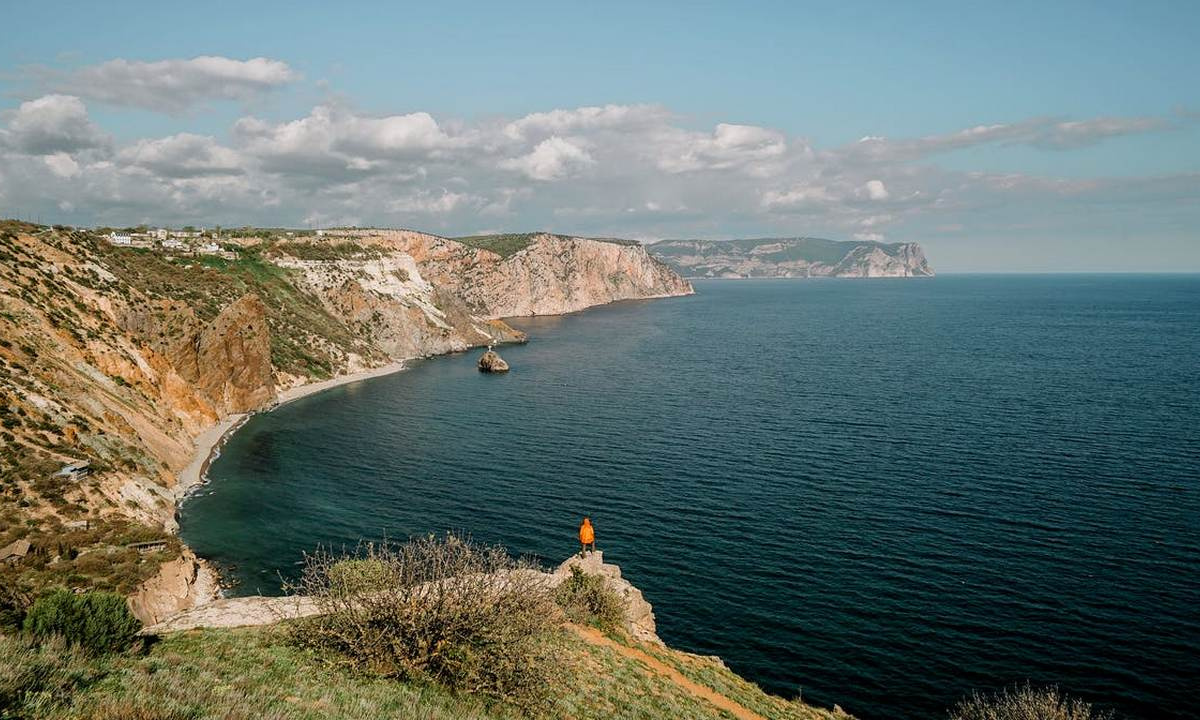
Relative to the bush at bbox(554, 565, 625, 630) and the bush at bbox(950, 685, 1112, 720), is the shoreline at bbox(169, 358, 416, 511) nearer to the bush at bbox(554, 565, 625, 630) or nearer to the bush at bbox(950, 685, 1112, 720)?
the bush at bbox(554, 565, 625, 630)

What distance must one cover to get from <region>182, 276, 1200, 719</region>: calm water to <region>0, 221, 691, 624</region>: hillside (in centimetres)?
549

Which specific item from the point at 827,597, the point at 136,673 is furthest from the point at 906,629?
the point at 136,673

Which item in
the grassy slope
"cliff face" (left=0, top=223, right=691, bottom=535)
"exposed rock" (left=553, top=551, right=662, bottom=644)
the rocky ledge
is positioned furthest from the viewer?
"cliff face" (left=0, top=223, right=691, bottom=535)

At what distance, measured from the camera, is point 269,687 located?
48.1 ft

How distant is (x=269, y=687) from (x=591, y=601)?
1519 cm

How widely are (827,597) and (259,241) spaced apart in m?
144

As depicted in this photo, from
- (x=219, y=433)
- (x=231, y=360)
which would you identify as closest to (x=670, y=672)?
(x=219, y=433)

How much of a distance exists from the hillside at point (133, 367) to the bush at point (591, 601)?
57.6 feet

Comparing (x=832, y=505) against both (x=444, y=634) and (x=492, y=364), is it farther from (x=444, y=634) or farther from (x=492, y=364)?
(x=492, y=364)

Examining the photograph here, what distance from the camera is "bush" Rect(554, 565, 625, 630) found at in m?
27.0

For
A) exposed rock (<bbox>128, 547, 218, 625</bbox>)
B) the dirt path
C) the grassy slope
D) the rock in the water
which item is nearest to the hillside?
exposed rock (<bbox>128, 547, 218, 625</bbox>)

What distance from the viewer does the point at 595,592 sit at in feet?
92.1

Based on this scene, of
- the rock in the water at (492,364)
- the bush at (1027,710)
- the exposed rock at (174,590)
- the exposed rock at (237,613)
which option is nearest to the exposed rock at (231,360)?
the rock in the water at (492,364)

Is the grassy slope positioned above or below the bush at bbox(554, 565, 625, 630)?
above
